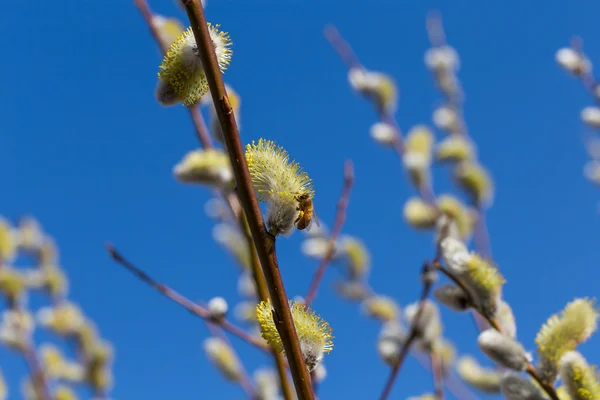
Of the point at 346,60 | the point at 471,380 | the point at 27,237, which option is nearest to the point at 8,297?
the point at 27,237

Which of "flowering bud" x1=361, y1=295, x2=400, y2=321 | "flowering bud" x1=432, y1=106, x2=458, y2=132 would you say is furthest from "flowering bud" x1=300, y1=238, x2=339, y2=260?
"flowering bud" x1=432, y1=106, x2=458, y2=132

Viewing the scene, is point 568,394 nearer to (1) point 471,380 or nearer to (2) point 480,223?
(1) point 471,380

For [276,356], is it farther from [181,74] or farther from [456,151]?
[456,151]

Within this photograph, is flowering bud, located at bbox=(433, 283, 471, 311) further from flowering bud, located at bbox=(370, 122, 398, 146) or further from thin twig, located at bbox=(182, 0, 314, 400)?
flowering bud, located at bbox=(370, 122, 398, 146)

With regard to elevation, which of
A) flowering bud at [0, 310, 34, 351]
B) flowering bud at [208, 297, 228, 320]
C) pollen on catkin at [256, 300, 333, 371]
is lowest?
pollen on catkin at [256, 300, 333, 371]

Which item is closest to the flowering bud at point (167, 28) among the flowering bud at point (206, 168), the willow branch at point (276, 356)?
the flowering bud at point (206, 168)

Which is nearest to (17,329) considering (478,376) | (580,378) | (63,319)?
(63,319)
